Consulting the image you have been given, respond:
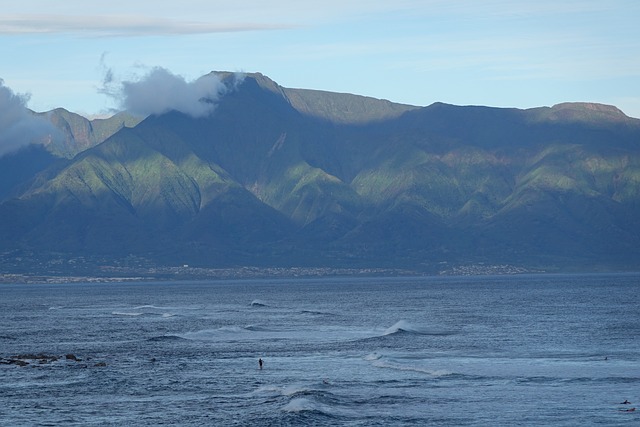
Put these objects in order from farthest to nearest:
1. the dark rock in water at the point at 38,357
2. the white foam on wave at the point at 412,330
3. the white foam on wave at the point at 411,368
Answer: the white foam on wave at the point at 412,330
the dark rock in water at the point at 38,357
the white foam on wave at the point at 411,368

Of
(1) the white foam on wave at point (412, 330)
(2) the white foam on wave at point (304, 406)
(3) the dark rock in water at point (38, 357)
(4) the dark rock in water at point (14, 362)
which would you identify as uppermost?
(4) the dark rock in water at point (14, 362)

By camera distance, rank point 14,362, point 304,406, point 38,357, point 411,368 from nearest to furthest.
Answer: point 304,406
point 411,368
point 14,362
point 38,357

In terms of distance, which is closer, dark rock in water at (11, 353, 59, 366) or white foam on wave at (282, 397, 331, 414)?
white foam on wave at (282, 397, 331, 414)

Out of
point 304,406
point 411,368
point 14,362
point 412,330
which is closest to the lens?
point 304,406

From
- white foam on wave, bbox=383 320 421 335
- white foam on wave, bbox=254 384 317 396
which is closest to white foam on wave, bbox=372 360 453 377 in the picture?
white foam on wave, bbox=254 384 317 396

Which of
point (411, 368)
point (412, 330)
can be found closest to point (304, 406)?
point (411, 368)

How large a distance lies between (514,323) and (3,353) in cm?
7527

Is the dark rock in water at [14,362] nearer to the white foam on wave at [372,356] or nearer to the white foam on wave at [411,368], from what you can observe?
the white foam on wave at [372,356]

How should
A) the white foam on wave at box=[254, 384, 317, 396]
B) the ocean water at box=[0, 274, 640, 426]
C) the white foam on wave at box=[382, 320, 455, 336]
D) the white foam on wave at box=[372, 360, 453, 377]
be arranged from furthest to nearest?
the white foam on wave at box=[382, 320, 455, 336] < the white foam on wave at box=[372, 360, 453, 377] < the white foam on wave at box=[254, 384, 317, 396] < the ocean water at box=[0, 274, 640, 426]

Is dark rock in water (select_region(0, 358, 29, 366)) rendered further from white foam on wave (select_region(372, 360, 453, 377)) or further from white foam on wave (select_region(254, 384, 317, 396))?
white foam on wave (select_region(372, 360, 453, 377))


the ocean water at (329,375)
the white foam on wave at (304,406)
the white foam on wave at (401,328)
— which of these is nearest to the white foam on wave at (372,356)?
the ocean water at (329,375)

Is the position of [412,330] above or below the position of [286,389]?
below

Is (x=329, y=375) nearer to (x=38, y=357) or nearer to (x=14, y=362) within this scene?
(x=14, y=362)

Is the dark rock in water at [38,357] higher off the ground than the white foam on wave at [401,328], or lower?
higher
